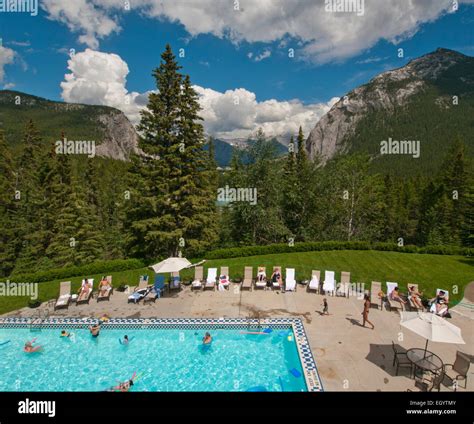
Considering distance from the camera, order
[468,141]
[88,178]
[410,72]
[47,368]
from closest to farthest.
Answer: [47,368]
[88,178]
[468,141]
[410,72]

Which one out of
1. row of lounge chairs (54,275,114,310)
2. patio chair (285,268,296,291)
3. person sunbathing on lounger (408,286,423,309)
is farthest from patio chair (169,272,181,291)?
person sunbathing on lounger (408,286,423,309)

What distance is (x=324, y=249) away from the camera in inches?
919

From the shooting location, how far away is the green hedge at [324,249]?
21922 mm

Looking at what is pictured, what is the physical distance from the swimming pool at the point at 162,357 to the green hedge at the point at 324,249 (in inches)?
375

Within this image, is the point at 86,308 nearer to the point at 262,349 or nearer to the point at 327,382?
the point at 262,349

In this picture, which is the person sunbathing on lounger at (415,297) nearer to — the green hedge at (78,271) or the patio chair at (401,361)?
the patio chair at (401,361)

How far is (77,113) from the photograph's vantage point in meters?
171

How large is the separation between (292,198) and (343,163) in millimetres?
6661

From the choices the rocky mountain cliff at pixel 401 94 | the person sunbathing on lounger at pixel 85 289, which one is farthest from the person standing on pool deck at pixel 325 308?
the rocky mountain cliff at pixel 401 94

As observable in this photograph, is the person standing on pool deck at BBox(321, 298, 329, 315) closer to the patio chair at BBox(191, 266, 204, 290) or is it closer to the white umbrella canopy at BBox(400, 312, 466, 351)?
the white umbrella canopy at BBox(400, 312, 466, 351)

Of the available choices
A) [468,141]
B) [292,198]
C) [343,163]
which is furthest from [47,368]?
[468,141]

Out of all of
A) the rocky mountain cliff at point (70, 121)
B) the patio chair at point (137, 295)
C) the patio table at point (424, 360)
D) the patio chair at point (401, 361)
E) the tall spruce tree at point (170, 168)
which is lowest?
the patio chair at point (401, 361)

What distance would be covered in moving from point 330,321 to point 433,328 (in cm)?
464

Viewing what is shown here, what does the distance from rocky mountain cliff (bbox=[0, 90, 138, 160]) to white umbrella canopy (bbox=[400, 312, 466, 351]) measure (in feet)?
410
